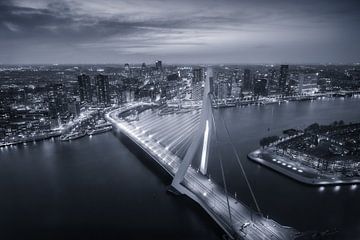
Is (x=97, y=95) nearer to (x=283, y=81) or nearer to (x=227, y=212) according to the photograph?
(x=283, y=81)

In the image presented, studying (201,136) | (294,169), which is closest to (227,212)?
(201,136)

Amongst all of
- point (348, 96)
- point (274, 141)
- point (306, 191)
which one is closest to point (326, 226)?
point (306, 191)

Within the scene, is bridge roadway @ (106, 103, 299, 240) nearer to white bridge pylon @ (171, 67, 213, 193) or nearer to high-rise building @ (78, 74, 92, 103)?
white bridge pylon @ (171, 67, 213, 193)

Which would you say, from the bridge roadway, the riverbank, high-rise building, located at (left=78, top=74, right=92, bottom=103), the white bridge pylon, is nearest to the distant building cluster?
high-rise building, located at (left=78, top=74, right=92, bottom=103)

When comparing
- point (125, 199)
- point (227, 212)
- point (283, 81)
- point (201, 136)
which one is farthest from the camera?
point (283, 81)

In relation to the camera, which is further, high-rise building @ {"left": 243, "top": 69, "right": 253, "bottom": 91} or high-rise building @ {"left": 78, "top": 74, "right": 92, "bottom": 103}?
high-rise building @ {"left": 243, "top": 69, "right": 253, "bottom": 91}

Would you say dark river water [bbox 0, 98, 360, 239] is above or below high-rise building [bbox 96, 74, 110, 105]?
below

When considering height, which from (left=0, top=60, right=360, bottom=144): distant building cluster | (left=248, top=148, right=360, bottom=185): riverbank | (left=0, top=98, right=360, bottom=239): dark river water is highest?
(left=0, top=60, right=360, bottom=144): distant building cluster

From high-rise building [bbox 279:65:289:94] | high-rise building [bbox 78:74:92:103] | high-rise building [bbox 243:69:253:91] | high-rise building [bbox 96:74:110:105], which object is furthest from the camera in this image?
high-rise building [bbox 243:69:253:91]

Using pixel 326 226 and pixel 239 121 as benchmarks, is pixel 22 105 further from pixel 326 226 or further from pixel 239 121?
pixel 326 226
